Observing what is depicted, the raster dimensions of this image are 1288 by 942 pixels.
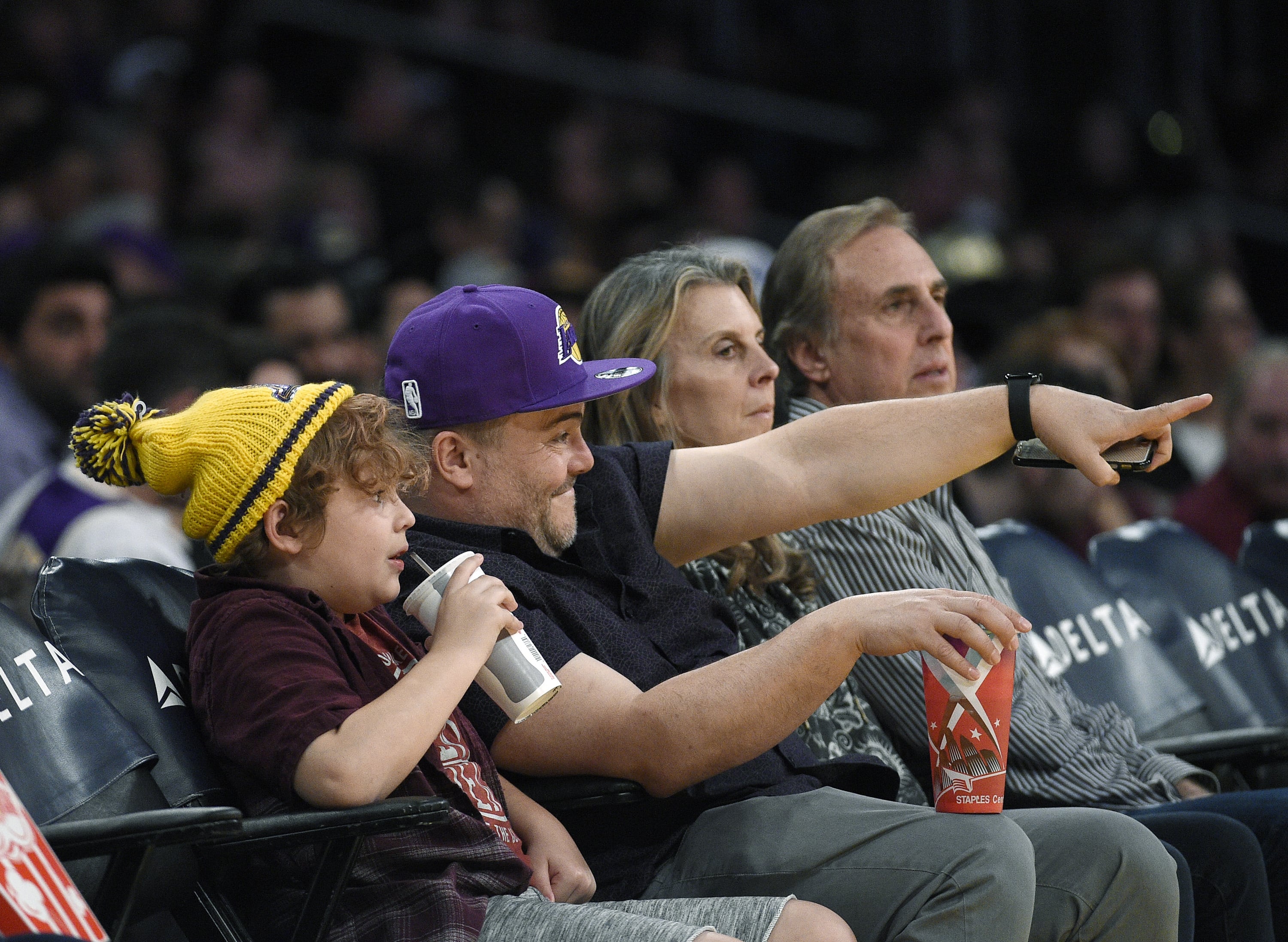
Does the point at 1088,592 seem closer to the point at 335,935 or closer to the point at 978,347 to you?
the point at 335,935

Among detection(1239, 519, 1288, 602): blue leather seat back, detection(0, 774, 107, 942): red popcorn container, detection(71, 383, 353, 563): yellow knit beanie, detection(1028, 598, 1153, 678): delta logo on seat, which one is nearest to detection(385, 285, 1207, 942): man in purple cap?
detection(71, 383, 353, 563): yellow knit beanie

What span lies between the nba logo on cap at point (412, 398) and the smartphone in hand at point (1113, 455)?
0.99 metres

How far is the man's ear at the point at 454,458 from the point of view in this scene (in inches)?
108

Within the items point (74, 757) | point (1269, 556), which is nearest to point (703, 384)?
point (74, 757)

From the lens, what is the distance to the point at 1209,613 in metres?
4.15

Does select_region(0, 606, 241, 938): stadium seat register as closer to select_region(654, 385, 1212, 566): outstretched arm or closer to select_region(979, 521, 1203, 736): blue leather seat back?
select_region(654, 385, 1212, 566): outstretched arm

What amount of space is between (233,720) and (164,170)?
5.80 metres

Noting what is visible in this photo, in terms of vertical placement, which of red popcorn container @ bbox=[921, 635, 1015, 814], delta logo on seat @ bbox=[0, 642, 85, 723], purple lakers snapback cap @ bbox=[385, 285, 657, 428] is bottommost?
red popcorn container @ bbox=[921, 635, 1015, 814]

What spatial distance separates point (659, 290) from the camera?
3.33 metres

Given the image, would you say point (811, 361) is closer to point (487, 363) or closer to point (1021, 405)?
point (1021, 405)

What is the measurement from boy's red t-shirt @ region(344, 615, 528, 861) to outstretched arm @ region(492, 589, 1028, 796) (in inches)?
4.5

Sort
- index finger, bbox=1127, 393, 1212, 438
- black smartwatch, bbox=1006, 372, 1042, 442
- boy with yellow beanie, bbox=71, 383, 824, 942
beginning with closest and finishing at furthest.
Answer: boy with yellow beanie, bbox=71, 383, 824, 942
index finger, bbox=1127, 393, 1212, 438
black smartwatch, bbox=1006, 372, 1042, 442

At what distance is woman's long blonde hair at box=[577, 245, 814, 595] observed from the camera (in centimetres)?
323

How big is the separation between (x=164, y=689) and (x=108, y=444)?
370 millimetres
